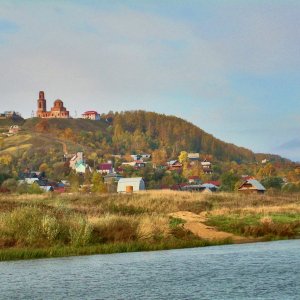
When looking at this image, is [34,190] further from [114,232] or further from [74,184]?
[114,232]

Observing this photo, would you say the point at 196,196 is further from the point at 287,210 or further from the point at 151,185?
the point at 151,185

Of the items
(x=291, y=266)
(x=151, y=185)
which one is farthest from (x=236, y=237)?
(x=151, y=185)

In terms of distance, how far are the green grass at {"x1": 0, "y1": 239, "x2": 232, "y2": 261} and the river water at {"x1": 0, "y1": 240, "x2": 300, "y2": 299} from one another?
1.20 meters

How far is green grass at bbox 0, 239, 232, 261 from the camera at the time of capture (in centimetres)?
3388

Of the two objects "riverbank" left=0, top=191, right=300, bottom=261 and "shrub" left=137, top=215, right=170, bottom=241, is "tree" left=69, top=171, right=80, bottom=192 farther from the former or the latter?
"shrub" left=137, top=215, right=170, bottom=241

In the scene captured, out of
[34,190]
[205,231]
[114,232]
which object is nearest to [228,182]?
[34,190]

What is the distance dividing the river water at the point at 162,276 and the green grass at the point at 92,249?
1.20 metres

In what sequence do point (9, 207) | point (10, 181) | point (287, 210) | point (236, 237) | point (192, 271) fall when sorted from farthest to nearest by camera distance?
point (10, 181) → point (287, 210) → point (9, 207) → point (236, 237) → point (192, 271)

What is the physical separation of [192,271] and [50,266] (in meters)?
6.98

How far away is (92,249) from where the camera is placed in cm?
3559

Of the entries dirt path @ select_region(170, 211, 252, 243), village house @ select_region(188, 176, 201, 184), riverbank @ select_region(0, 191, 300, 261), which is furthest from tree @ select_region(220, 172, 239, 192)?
dirt path @ select_region(170, 211, 252, 243)

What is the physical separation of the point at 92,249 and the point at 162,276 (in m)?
9.94

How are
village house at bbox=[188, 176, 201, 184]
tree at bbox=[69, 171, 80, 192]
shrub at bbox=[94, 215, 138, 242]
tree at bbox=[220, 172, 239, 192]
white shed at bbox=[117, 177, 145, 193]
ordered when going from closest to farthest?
shrub at bbox=[94, 215, 138, 242] < white shed at bbox=[117, 177, 145, 193] < tree at bbox=[69, 171, 80, 192] < tree at bbox=[220, 172, 239, 192] < village house at bbox=[188, 176, 201, 184]

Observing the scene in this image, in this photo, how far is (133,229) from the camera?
39.8 m
